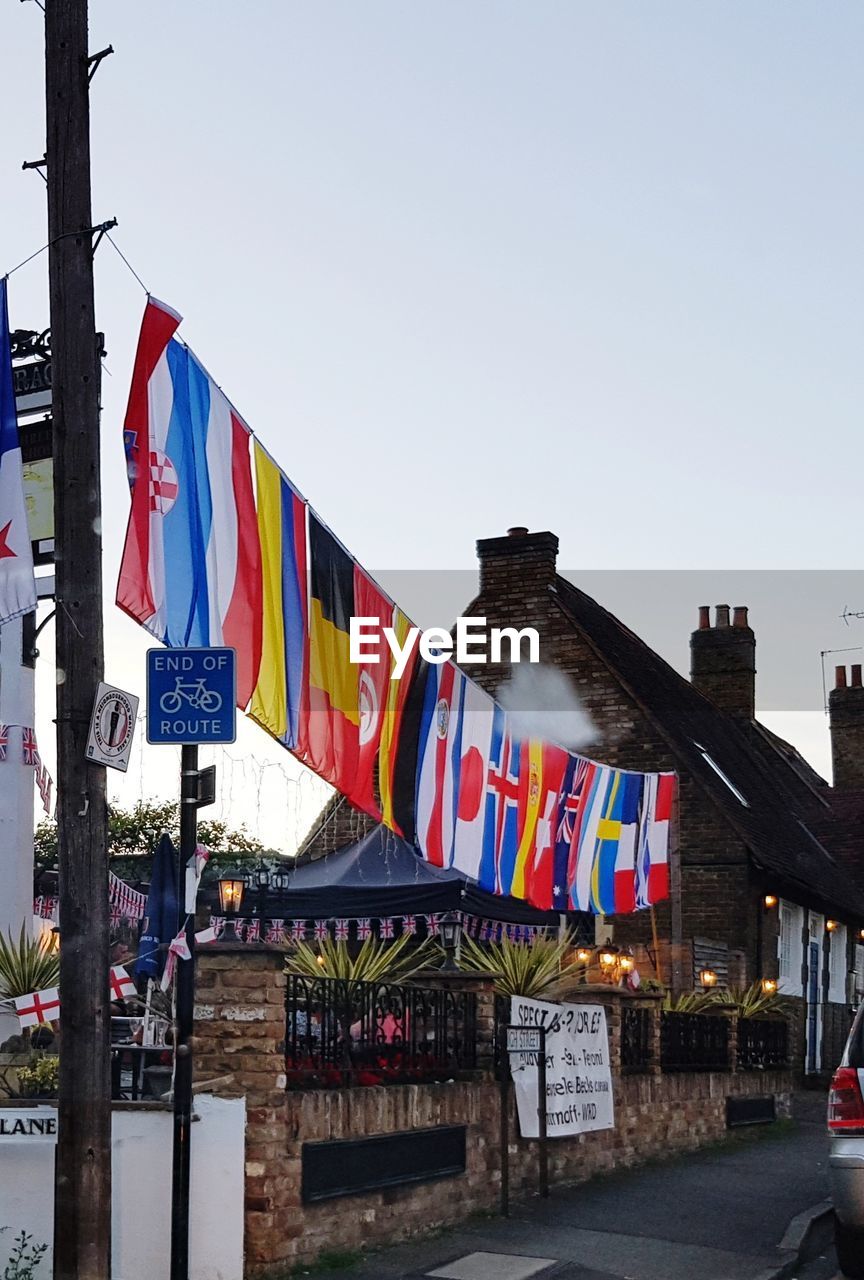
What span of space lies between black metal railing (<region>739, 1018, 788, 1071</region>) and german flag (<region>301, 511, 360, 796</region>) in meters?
10.3

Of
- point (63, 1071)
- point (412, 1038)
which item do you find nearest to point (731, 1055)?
point (412, 1038)

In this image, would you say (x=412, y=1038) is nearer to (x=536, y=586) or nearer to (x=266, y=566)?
(x=266, y=566)

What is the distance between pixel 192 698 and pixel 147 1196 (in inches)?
108

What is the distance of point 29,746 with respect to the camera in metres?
15.6

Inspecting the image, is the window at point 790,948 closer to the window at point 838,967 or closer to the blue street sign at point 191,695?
the window at point 838,967

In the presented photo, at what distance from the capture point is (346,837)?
1129 inches

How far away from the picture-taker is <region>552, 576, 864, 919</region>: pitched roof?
87.1 feet

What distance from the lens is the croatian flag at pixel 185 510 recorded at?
977 centimetres

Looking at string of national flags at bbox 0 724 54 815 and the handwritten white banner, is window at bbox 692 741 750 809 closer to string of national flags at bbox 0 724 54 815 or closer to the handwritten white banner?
the handwritten white banner

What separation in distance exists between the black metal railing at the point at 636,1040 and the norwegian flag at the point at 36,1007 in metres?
6.71

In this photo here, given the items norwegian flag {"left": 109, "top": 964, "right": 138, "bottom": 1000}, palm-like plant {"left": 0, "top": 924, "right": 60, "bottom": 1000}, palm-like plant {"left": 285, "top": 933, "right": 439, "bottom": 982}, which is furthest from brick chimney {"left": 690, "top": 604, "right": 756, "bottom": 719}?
palm-like plant {"left": 0, "top": 924, "right": 60, "bottom": 1000}

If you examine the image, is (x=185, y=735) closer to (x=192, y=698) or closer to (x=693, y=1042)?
(x=192, y=698)

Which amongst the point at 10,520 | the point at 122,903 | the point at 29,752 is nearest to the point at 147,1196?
the point at 10,520

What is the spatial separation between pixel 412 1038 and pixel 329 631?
2.95m
